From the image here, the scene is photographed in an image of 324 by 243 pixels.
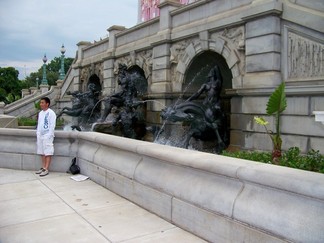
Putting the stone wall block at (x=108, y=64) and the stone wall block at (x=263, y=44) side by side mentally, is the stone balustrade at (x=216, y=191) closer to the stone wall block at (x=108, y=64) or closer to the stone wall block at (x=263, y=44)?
the stone wall block at (x=263, y=44)

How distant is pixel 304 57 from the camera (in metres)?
9.55

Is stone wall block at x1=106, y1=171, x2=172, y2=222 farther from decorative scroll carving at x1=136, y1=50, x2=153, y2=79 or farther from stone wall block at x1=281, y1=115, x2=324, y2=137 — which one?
decorative scroll carving at x1=136, y1=50, x2=153, y2=79

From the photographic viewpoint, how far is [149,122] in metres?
16.0

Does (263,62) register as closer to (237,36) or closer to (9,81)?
(237,36)

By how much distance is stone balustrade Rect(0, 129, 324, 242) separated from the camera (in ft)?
9.81

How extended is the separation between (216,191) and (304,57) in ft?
23.4

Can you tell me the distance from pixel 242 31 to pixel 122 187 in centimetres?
758

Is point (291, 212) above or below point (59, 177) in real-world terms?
above

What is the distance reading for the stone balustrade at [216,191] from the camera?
2.99 m

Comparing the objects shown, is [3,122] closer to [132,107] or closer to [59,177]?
[132,107]

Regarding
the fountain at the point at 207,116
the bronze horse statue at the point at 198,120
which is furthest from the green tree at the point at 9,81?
the bronze horse statue at the point at 198,120

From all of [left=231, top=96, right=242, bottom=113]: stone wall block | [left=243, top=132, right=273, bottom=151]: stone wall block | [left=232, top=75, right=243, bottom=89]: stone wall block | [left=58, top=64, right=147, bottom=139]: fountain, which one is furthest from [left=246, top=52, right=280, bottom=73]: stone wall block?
[left=58, top=64, right=147, bottom=139]: fountain

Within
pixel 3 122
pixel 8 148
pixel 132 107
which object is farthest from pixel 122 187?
pixel 3 122

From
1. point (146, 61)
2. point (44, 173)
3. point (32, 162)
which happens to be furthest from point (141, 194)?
point (146, 61)
